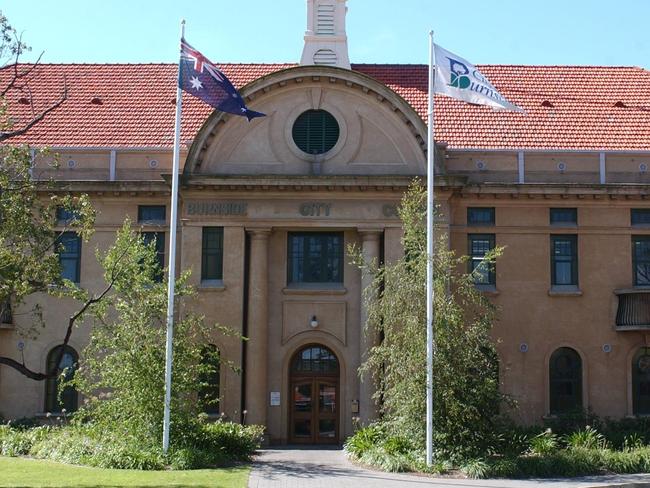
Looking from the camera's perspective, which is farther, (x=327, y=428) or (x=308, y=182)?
(x=327, y=428)

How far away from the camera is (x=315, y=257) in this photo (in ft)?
94.9

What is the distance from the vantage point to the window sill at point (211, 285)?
27922mm

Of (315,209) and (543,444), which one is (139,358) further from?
(543,444)

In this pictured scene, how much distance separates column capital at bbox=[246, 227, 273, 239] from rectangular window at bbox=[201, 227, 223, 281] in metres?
0.98

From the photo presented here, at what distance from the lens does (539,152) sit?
29.7 metres

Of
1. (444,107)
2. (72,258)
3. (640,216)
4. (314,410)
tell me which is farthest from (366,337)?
(640,216)

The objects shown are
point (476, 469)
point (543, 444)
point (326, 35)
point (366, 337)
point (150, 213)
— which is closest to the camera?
point (476, 469)

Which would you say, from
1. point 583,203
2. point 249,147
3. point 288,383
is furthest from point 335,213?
Answer: point 583,203

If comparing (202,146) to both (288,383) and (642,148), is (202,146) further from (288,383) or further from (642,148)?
(642,148)

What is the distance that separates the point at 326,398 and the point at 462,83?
Result: 11606 mm

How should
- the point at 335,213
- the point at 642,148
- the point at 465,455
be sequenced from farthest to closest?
the point at 642,148, the point at 335,213, the point at 465,455

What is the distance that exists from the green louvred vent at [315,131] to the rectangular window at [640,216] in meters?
10.1

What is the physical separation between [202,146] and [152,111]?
473 centimetres

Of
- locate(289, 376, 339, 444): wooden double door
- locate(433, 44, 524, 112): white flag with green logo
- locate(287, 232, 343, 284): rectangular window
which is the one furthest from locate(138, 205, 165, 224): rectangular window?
locate(433, 44, 524, 112): white flag with green logo
